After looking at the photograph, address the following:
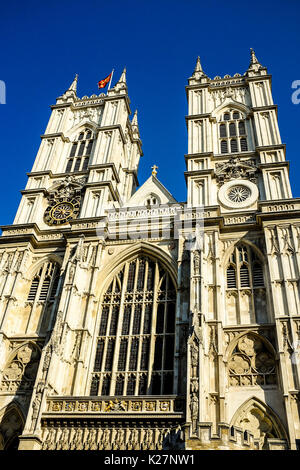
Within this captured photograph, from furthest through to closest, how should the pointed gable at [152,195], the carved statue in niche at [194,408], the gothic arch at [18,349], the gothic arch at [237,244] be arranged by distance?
the pointed gable at [152,195] → the gothic arch at [237,244] → the gothic arch at [18,349] → the carved statue in niche at [194,408]

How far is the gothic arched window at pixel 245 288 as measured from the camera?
21188mm

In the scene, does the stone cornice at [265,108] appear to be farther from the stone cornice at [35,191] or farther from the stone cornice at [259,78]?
the stone cornice at [35,191]

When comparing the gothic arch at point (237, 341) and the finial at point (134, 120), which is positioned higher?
the finial at point (134, 120)

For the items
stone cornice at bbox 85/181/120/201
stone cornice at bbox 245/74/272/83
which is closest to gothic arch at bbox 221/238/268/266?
stone cornice at bbox 85/181/120/201

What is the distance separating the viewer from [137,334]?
2184cm

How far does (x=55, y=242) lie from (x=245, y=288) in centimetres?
1114

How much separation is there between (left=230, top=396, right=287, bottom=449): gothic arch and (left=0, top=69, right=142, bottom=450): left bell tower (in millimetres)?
7635

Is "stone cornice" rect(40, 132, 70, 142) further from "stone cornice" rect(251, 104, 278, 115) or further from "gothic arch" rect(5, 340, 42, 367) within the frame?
"gothic arch" rect(5, 340, 42, 367)

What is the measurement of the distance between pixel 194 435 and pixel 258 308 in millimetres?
7406

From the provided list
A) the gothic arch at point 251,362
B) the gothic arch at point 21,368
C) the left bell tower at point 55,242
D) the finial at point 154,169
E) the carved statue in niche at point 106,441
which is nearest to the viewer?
the carved statue in niche at point 106,441

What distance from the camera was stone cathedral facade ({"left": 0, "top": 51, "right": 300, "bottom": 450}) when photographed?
57.6 feet

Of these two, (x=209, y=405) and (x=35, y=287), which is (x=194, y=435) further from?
(x=35, y=287)

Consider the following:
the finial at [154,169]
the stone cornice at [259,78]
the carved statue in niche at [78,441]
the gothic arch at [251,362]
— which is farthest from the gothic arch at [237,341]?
the stone cornice at [259,78]

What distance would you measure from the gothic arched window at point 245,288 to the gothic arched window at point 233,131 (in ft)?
27.9
